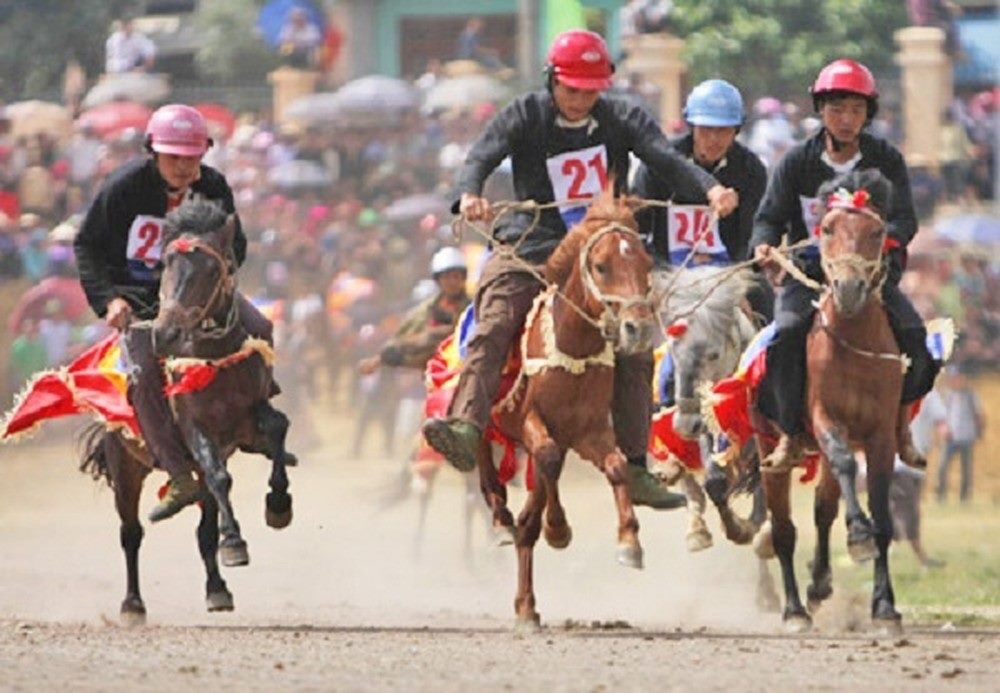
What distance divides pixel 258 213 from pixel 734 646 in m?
16.3

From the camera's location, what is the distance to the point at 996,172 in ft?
94.8

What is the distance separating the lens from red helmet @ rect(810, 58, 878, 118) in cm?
1557

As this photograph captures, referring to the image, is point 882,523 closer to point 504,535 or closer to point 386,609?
point 504,535

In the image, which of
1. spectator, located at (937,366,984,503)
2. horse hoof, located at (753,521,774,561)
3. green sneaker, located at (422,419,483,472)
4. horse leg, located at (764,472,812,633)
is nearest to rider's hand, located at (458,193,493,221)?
green sneaker, located at (422,419,483,472)

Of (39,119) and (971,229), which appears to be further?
(39,119)

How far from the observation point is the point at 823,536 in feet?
54.3

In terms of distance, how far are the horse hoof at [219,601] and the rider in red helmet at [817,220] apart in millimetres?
2828

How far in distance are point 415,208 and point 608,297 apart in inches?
598

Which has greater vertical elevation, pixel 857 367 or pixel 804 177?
pixel 804 177

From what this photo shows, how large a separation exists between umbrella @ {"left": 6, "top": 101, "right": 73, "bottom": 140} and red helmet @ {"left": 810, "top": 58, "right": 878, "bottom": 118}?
51.3ft

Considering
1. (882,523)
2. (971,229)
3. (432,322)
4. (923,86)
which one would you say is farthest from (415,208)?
(882,523)

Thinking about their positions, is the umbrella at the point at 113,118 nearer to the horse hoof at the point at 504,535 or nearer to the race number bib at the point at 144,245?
the race number bib at the point at 144,245

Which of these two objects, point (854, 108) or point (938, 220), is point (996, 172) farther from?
point (854, 108)

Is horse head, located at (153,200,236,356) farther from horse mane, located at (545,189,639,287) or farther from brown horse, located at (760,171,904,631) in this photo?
brown horse, located at (760,171,904,631)
